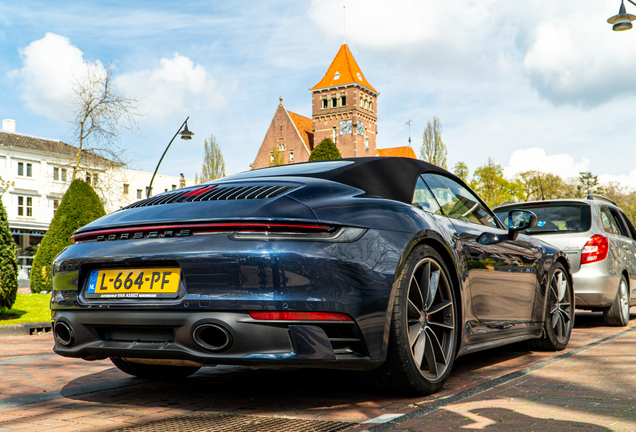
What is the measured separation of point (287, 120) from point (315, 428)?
7989 cm

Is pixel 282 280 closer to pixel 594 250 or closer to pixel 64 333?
pixel 64 333

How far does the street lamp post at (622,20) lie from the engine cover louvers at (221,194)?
11836 millimetres

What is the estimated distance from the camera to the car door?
4066 millimetres

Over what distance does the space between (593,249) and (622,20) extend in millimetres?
7559

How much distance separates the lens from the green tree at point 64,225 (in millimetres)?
17594

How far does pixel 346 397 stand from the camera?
354cm

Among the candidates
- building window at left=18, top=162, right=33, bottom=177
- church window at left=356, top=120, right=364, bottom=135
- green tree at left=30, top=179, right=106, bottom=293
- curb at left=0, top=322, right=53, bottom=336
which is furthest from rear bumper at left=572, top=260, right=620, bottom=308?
church window at left=356, top=120, right=364, bottom=135

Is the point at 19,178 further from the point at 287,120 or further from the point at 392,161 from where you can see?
the point at 392,161

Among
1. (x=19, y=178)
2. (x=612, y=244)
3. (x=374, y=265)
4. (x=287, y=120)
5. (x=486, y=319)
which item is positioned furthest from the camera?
(x=287, y=120)

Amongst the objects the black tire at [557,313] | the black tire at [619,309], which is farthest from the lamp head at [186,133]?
the black tire at [557,313]

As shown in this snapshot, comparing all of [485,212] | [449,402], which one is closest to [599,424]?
[449,402]

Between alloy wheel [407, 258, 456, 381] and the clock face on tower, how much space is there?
7667 cm

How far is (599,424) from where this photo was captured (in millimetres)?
2803

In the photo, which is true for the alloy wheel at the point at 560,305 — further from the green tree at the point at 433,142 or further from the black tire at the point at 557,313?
the green tree at the point at 433,142
